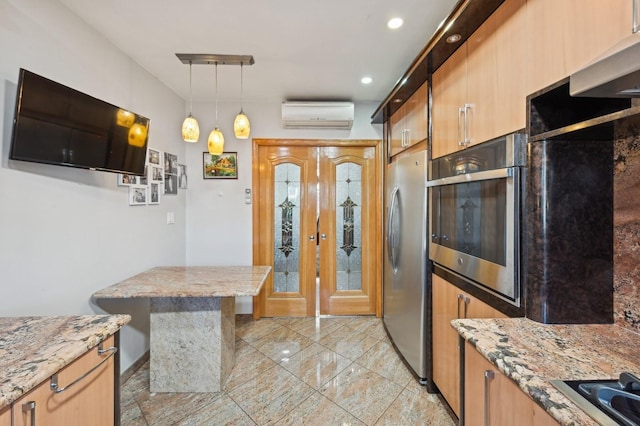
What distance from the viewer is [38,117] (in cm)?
143

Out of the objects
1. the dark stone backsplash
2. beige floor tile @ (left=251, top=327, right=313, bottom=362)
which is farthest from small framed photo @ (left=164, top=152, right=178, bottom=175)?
the dark stone backsplash

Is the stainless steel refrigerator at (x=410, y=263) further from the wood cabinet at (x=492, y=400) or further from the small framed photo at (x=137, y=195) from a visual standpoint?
the small framed photo at (x=137, y=195)

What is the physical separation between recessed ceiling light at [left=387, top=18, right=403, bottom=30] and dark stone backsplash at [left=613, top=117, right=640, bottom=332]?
1.39 m

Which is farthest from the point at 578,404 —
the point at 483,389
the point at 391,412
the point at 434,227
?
the point at 391,412

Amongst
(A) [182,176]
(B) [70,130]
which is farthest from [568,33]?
(A) [182,176]

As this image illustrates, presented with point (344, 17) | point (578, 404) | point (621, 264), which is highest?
point (344, 17)

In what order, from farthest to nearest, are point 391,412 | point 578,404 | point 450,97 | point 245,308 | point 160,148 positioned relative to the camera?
point 245,308, point 160,148, point 391,412, point 450,97, point 578,404

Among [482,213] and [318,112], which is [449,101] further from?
[318,112]

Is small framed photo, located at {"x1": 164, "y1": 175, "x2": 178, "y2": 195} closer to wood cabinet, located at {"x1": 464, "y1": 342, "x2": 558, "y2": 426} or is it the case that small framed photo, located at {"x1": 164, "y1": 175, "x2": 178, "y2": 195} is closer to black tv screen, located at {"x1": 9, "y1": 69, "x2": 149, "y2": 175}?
black tv screen, located at {"x1": 9, "y1": 69, "x2": 149, "y2": 175}

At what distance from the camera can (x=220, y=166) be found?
3381 millimetres

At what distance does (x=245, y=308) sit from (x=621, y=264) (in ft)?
10.7

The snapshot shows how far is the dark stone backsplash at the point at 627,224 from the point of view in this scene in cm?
101

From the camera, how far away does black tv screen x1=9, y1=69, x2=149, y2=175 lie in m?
1.38

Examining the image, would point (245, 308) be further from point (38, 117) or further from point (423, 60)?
point (423, 60)
